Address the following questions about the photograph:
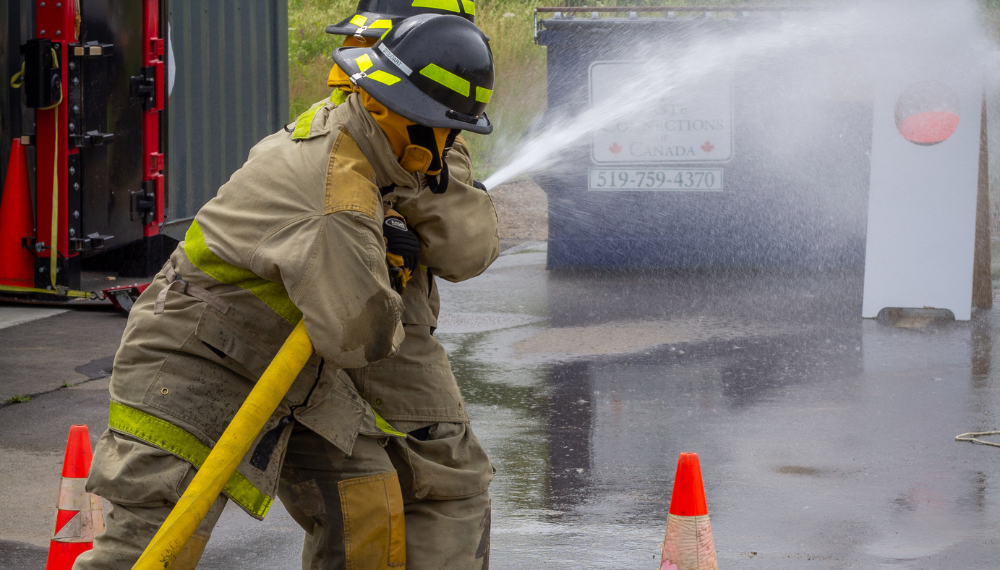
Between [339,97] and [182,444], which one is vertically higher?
[339,97]

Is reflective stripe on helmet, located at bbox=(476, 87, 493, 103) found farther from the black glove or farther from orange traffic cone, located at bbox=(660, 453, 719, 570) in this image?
orange traffic cone, located at bbox=(660, 453, 719, 570)

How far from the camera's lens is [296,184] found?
2527 millimetres

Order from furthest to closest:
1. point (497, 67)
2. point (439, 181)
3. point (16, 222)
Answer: point (497, 67) → point (16, 222) → point (439, 181)

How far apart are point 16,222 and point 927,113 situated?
19.7 ft

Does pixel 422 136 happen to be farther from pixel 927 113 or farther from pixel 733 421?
pixel 927 113

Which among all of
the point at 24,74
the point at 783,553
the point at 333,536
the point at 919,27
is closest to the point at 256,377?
the point at 333,536

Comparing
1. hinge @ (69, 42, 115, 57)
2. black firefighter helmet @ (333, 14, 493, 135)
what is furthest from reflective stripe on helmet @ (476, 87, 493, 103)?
hinge @ (69, 42, 115, 57)

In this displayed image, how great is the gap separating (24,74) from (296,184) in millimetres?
5382

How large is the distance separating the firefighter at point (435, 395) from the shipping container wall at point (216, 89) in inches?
242

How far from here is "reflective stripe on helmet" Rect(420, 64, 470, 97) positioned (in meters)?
2.58

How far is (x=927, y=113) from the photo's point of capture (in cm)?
782

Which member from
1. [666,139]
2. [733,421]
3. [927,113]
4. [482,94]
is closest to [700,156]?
[666,139]

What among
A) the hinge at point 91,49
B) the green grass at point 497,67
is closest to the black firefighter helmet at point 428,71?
the hinge at point 91,49

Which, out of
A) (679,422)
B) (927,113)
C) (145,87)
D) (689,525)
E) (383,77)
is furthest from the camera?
(145,87)
